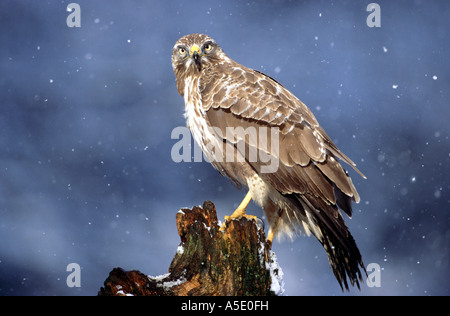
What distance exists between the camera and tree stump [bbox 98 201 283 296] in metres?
6.40

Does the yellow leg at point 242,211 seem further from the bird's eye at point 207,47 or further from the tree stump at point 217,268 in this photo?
the bird's eye at point 207,47

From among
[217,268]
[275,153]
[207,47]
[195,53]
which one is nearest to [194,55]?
[195,53]

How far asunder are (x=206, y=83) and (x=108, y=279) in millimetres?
3681

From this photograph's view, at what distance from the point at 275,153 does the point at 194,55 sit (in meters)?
2.46

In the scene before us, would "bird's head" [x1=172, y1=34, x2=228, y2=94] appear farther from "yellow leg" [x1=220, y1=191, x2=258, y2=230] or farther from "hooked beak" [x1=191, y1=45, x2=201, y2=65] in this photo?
"yellow leg" [x1=220, y1=191, x2=258, y2=230]

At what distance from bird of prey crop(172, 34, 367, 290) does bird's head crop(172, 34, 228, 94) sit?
4 centimetres

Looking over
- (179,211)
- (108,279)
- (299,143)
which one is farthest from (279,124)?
(108,279)

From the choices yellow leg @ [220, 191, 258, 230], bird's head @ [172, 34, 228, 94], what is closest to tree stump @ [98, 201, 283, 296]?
yellow leg @ [220, 191, 258, 230]

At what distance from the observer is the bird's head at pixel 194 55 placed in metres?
8.48

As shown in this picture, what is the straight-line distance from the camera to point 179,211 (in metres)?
7.18

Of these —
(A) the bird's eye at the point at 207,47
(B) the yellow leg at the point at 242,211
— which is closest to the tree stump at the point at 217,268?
(B) the yellow leg at the point at 242,211

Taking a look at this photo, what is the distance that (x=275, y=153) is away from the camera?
7.39m

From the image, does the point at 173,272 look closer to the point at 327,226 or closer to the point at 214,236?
the point at 214,236

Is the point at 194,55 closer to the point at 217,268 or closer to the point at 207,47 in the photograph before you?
the point at 207,47
